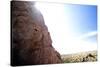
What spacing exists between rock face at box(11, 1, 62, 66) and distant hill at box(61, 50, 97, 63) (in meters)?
0.12

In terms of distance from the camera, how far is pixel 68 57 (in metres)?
2.22

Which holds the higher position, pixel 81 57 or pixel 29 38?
pixel 29 38

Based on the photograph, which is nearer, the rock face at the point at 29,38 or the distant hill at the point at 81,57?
the rock face at the point at 29,38

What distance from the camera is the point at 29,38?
2090 mm

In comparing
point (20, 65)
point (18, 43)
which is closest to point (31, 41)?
point (18, 43)

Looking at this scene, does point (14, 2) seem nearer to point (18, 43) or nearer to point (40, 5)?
point (40, 5)

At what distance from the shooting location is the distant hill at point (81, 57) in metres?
2.22

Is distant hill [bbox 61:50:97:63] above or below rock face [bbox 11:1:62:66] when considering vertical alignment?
below

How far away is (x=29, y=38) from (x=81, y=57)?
0.70 meters

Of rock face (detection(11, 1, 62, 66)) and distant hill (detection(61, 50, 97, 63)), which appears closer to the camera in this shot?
rock face (detection(11, 1, 62, 66))

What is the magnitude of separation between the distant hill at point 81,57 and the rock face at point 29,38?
0.38 feet

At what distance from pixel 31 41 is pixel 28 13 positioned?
33 centimetres

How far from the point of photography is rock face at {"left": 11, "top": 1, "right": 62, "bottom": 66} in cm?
204

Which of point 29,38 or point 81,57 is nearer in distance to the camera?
point 29,38
